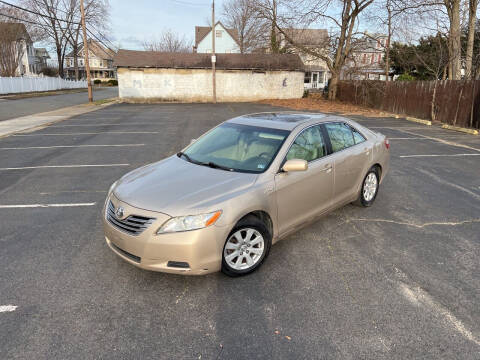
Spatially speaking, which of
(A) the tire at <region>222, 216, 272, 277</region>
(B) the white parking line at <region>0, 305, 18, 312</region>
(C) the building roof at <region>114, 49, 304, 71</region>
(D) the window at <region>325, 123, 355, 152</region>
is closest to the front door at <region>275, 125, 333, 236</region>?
(D) the window at <region>325, 123, 355, 152</region>

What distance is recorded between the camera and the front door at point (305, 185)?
12.8 feet

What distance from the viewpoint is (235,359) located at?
2.58 meters

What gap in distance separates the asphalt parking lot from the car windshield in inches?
44.4

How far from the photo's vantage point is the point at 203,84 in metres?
32.2

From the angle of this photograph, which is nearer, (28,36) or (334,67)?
(334,67)

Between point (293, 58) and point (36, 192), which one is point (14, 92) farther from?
point (36, 192)

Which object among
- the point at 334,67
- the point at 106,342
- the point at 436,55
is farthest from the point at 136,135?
the point at 436,55

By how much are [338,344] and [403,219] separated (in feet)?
10.0

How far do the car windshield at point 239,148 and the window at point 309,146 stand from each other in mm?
175

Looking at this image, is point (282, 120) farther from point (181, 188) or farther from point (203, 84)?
point (203, 84)

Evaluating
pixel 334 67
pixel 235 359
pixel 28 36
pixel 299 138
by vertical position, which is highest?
pixel 28 36

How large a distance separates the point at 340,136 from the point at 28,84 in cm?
4404

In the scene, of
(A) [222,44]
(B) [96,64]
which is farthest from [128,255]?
(B) [96,64]

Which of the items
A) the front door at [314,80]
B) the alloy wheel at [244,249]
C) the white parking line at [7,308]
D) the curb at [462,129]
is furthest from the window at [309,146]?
the front door at [314,80]
